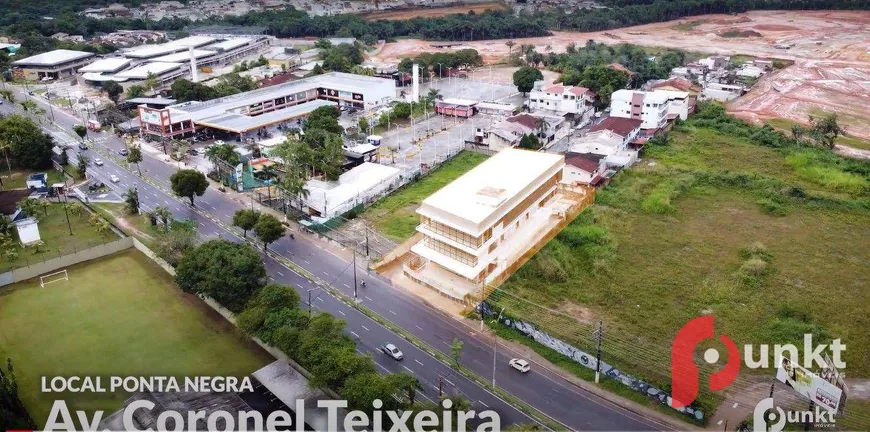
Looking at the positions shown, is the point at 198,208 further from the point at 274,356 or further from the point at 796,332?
the point at 796,332

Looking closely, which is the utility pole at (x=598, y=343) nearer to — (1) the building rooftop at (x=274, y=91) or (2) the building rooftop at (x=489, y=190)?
(2) the building rooftop at (x=489, y=190)

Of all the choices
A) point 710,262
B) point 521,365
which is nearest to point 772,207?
point 710,262

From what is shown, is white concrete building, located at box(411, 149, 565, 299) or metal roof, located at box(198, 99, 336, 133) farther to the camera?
metal roof, located at box(198, 99, 336, 133)

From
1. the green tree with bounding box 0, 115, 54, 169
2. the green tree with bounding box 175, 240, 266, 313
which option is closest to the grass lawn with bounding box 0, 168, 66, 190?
the green tree with bounding box 0, 115, 54, 169

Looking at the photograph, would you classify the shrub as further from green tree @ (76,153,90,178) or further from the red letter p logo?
green tree @ (76,153,90,178)

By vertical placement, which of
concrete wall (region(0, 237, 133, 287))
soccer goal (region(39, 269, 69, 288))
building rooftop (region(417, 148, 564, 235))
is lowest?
soccer goal (region(39, 269, 69, 288))

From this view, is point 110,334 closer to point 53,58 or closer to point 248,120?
point 248,120

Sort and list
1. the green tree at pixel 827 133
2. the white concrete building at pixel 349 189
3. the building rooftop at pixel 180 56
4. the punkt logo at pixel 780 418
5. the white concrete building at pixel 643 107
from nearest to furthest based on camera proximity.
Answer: the punkt logo at pixel 780 418, the white concrete building at pixel 349 189, the green tree at pixel 827 133, the white concrete building at pixel 643 107, the building rooftop at pixel 180 56

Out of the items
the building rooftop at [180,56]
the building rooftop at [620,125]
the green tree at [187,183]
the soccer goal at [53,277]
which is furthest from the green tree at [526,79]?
the soccer goal at [53,277]
